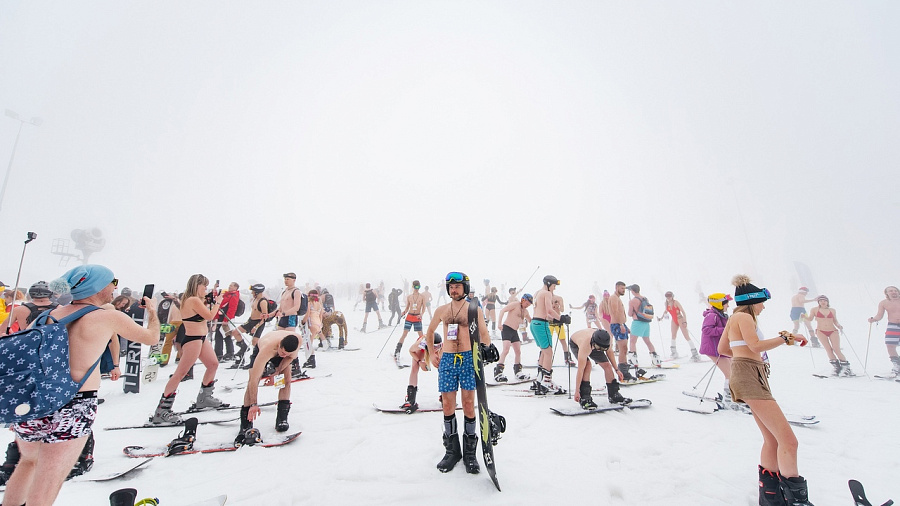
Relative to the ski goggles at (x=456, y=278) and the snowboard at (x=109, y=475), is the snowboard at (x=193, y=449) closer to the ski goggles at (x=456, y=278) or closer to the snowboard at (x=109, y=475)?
the snowboard at (x=109, y=475)

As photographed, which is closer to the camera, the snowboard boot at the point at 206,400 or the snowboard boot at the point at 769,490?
the snowboard boot at the point at 769,490

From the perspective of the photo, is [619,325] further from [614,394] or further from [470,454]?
[470,454]

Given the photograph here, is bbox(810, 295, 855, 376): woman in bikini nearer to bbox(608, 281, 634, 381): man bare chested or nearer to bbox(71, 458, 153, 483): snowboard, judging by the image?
bbox(608, 281, 634, 381): man bare chested

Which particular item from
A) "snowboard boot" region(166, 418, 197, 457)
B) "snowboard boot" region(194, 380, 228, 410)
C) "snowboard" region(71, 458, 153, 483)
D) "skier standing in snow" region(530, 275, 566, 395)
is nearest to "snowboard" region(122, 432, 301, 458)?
"snowboard boot" region(166, 418, 197, 457)

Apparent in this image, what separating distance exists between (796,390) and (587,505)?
302 inches

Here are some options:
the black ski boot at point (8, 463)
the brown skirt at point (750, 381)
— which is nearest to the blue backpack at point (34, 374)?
the black ski boot at point (8, 463)

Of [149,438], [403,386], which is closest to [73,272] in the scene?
[149,438]

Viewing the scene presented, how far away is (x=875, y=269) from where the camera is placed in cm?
6650

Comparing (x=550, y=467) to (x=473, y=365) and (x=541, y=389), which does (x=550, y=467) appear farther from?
(x=541, y=389)

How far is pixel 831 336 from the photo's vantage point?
29.3ft

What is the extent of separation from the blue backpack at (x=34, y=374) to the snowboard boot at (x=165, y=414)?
355 cm

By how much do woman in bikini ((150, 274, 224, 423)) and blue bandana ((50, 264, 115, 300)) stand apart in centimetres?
292

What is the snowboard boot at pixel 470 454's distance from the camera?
12.5 ft

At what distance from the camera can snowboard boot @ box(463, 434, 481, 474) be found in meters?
3.80
